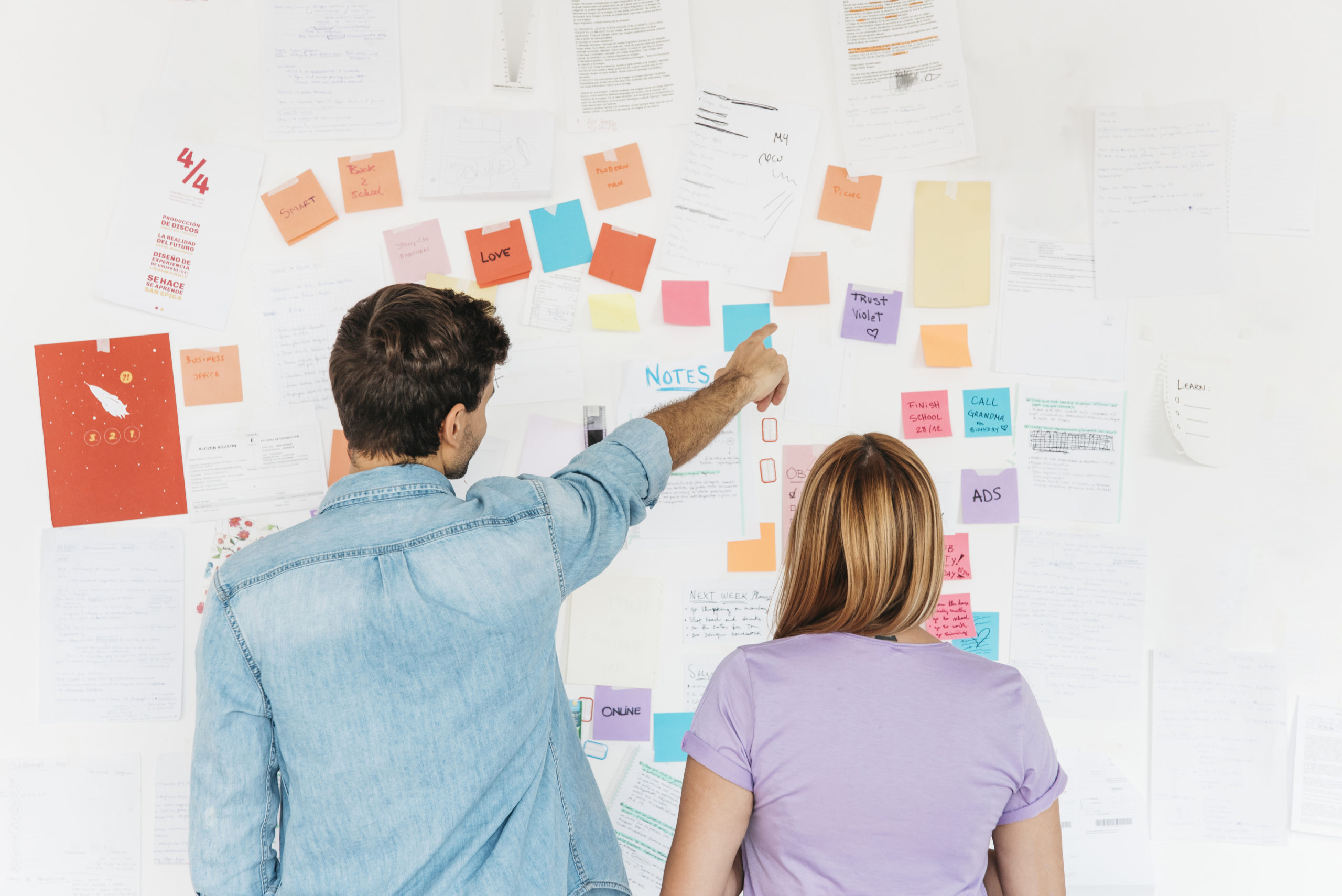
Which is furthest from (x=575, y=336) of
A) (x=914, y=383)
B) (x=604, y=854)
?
(x=604, y=854)

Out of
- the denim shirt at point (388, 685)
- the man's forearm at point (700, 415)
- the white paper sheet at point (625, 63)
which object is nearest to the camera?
the denim shirt at point (388, 685)

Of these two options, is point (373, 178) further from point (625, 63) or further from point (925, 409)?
point (925, 409)

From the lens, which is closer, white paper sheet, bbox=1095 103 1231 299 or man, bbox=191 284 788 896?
man, bbox=191 284 788 896

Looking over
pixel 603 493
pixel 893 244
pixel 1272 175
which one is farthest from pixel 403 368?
pixel 1272 175

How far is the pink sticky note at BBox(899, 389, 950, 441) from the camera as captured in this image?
4.80ft

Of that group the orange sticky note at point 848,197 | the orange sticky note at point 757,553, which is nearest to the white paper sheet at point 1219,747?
the orange sticky note at point 757,553

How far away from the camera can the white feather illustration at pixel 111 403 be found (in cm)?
146

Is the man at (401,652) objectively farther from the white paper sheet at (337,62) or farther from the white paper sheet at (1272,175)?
the white paper sheet at (1272,175)

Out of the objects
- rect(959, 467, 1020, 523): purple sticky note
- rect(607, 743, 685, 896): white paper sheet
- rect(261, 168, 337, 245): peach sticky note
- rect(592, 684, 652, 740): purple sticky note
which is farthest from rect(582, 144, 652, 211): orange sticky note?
rect(607, 743, 685, 896): white paper sheet

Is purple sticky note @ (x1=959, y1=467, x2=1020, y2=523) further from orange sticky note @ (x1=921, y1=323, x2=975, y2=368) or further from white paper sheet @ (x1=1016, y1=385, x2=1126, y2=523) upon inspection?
orange sticky note @ (x1=921, y1=323, x2=975, y2=368)

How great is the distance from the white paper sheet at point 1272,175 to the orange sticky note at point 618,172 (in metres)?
1.06

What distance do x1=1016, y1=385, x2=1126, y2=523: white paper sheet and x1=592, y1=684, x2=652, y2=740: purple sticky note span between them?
79 centimetres

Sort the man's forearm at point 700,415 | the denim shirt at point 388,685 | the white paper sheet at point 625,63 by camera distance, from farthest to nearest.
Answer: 1. the white paper sheet at point 625,63
2. the man's forearm at point 700,415
3. the denim shirt at point 388,685

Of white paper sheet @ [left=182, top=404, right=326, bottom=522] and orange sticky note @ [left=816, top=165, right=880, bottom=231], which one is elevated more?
orange sticky note @ [left=816, top=165, right=880, bottom=231]
